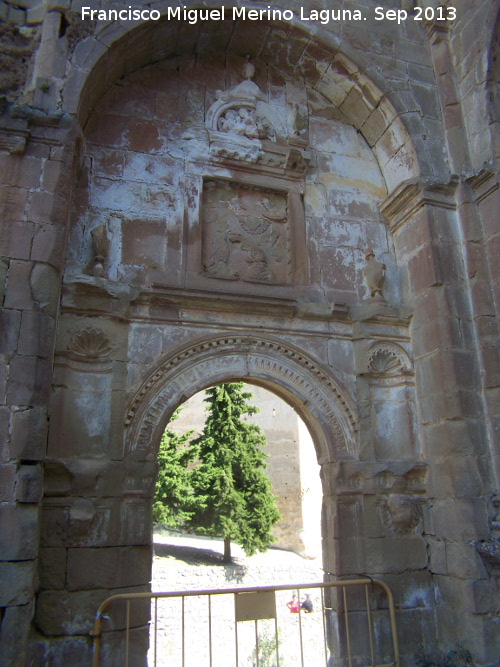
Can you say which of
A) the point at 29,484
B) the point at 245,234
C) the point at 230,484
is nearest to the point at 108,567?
the point at 29,484

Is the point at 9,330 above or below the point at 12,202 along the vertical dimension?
below

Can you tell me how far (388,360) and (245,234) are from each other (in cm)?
219

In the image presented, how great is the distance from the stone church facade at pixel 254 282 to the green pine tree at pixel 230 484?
8.82 metres

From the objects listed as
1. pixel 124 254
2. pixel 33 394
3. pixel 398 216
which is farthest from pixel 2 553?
pixel 398 216

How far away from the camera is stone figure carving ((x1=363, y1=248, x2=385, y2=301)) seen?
→ 6.49 m

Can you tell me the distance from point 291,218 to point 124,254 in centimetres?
205

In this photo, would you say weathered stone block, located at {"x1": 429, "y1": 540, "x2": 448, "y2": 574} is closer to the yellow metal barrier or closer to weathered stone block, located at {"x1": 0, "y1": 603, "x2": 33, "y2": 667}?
the yellow metal barrier

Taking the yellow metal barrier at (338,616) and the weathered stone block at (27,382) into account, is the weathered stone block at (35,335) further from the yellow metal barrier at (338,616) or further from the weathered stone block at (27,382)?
the yellow metal barrier at (338,616)

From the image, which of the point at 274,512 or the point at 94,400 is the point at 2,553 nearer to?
the point at 94,400

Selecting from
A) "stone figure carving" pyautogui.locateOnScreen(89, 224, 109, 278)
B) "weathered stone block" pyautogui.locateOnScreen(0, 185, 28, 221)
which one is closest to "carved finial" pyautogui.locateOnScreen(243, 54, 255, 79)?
"stone figure carving" pyautogui.locateOnScreen(89, 224, 109, 278)

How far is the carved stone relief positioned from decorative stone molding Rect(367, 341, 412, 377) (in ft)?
4.14

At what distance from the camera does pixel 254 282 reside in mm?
6156

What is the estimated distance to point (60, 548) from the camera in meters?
4.70

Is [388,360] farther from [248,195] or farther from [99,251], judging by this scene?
[99,251]
